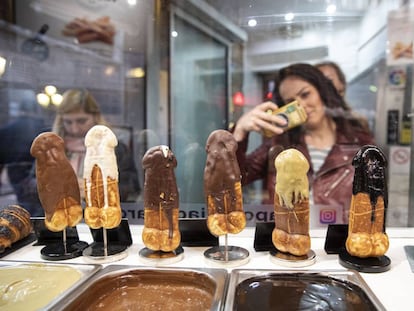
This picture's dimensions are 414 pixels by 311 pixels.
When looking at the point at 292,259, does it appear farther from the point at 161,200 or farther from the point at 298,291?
the point at 161,200

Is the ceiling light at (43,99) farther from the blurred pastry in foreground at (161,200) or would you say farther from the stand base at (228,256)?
the stand base at (228,256)

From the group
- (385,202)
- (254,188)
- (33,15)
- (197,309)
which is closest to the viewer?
(197,309)

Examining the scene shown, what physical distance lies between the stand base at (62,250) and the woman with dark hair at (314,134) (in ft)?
3.04

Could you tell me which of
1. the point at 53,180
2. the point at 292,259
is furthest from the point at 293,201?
the point at 53,180

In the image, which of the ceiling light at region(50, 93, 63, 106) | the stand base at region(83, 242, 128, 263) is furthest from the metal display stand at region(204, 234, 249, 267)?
the ceiling light at region(50, 93, 63, 106)

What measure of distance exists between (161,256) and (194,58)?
1796mm

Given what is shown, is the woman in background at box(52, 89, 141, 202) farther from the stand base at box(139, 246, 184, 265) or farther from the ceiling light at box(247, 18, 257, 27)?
the ceiling light at box(247, 18, 257, 27)

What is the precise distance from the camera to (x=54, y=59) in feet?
7.75

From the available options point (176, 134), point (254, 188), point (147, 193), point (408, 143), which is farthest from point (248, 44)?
point (147, 193)

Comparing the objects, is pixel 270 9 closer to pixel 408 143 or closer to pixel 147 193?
pixel 408 143

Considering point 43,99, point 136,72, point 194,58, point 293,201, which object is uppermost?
point 194,58

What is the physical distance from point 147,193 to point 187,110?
1535 millimetres

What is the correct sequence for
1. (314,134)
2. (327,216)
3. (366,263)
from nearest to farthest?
(366,263), (327,216), (314,134)

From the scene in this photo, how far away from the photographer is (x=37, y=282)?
2.89ft
